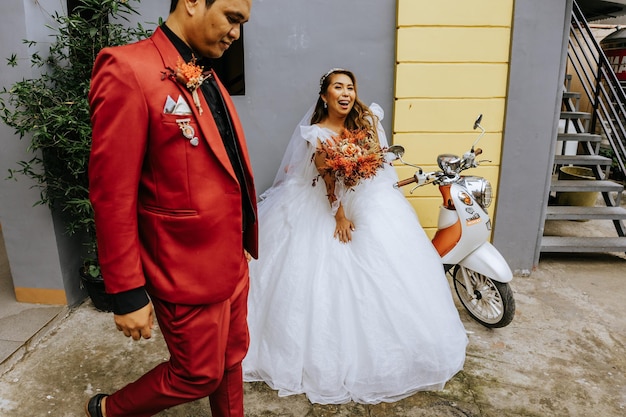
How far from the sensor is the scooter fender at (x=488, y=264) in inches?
128

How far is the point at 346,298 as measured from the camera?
2.82 m

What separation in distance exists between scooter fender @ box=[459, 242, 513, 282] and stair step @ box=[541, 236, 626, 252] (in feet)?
5.08

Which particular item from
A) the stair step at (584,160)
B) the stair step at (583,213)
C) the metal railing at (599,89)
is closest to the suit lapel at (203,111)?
the stair step at (583,213)

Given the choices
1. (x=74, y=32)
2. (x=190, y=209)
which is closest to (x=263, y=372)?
(x=190, y=209)

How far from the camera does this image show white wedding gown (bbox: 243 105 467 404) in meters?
2.73

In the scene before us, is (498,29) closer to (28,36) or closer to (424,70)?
(424,70)

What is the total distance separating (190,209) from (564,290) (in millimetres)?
3624

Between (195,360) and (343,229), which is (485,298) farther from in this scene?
(195,360)

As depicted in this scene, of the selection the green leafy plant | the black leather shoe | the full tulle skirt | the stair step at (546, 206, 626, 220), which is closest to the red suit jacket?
the black leather shoe

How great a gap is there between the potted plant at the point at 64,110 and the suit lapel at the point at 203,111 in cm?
163

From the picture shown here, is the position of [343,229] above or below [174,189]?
below

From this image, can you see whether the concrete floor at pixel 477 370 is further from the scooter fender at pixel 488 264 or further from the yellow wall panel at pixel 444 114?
the yellow wall panel at pixel 444 114

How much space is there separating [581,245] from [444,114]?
1.99 metres

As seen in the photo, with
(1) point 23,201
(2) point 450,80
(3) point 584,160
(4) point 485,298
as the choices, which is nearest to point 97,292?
(1) point 23,201
